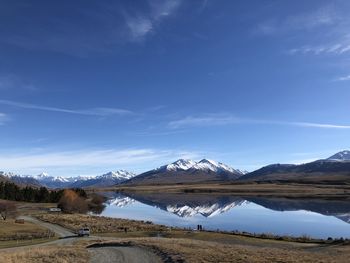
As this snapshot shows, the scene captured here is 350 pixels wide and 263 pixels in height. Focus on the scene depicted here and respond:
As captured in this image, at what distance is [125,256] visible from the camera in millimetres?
39938

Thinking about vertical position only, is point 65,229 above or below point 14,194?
below

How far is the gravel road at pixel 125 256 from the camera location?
37.5m

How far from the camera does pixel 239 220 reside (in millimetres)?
105375

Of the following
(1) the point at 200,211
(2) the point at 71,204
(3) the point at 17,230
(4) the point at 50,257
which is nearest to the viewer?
(4) the point at 50,257

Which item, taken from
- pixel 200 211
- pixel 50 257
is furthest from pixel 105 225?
pixel 200 211

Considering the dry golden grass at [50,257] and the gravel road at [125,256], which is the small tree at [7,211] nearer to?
the dry golden grass at [50,257]

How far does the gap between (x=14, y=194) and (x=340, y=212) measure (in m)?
113

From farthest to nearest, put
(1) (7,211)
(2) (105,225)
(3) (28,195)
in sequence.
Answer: (3) (28,195), (1) (7,211), (2) (105,225)

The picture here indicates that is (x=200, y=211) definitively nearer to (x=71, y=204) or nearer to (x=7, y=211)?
(x=71, y=204)

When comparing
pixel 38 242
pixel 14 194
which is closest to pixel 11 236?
pixel 38 242

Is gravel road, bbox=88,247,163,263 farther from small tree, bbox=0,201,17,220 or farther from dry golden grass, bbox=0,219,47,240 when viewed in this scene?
small tree, bbox=0,201,17,220

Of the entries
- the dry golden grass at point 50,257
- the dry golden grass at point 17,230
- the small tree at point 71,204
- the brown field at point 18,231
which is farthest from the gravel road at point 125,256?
the small tree at point 71,204

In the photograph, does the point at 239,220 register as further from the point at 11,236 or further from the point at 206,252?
the point at 206,252

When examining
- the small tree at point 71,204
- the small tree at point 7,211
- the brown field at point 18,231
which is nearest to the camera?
the brown field at point 18,231
